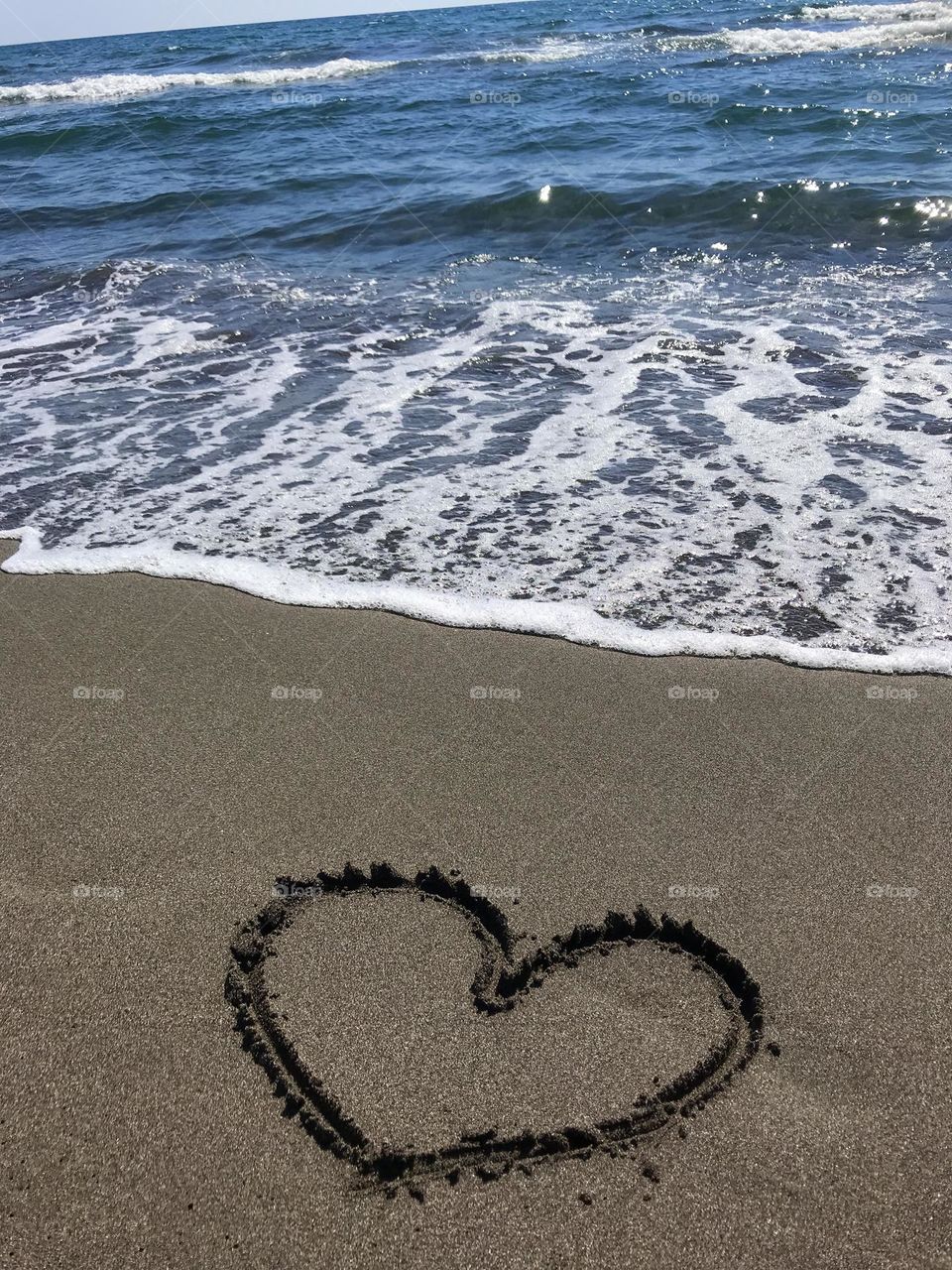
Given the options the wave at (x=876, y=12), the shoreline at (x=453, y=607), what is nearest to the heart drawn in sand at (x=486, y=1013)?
the shoreline at (x=453, y=607)

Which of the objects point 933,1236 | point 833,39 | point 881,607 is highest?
point 833,39

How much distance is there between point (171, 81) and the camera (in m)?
24.5

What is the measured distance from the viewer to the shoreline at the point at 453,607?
3.76 m

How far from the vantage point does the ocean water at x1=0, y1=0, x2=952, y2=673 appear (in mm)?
4418

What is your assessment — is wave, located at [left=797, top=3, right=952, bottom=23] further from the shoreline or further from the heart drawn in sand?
the heart drawn in sand

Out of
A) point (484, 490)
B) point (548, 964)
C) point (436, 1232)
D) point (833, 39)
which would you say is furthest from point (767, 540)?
point (833, 39)

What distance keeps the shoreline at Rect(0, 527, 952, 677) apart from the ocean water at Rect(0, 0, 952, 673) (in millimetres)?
19

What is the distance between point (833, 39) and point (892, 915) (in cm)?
2260

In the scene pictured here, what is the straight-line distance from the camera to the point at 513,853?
9.77ft

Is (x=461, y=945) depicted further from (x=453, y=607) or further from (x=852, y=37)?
(x=852, y=37)

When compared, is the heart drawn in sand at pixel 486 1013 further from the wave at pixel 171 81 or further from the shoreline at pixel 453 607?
the wave at pixel 171 81

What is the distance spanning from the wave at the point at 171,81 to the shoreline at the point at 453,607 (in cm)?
2215

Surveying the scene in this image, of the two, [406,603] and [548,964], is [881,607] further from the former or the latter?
[548,964]

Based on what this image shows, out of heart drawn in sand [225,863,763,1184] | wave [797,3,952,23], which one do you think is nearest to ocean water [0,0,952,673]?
heart drawn in sand [225,863,763,1184]
